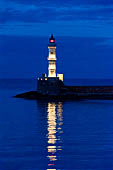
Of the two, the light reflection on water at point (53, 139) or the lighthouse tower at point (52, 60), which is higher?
the lighthouse tower at point (52, 60)

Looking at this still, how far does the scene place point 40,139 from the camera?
27078 mm

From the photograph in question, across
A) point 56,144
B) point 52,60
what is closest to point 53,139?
point 56,144

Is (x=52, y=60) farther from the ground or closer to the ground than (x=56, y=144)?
farther from the ground

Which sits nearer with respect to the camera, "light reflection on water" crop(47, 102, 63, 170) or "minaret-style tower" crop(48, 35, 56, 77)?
"light reflection on water" crop(47, 102, 63, 170)

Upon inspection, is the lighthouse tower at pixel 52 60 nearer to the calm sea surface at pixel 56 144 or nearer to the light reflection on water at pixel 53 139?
the light reflection on water at pixel 53 139

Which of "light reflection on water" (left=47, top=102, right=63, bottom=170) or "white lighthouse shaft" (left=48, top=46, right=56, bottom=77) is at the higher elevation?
"white lighthouse shaft" (left=48, top=46, right=56, bottom=77)

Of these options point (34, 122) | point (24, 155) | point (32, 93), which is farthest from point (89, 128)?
point (32, 93)

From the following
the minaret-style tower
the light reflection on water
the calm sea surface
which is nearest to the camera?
the calm sea surface

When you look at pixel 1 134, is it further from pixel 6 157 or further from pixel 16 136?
pixel 6 157

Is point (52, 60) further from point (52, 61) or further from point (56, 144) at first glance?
point (56, 144)

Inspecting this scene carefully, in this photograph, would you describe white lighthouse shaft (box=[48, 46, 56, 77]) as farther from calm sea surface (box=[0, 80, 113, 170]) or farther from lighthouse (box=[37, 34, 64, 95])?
calm sea surface (box=[0, 80, 113, 170])

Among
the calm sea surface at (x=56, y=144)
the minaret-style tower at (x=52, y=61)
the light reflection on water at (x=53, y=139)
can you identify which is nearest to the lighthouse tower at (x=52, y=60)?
the minaret-style tower at (x=52, y=61)

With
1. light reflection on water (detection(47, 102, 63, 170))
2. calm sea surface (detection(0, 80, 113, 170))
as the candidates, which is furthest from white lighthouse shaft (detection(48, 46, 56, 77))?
calm sea surface (detection(0, 80, 113, 170))

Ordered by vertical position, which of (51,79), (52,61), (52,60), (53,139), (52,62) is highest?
(52,60)
